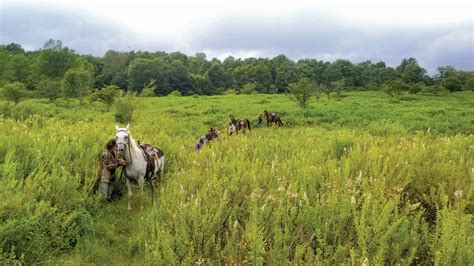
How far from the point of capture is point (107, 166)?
24.7 ft

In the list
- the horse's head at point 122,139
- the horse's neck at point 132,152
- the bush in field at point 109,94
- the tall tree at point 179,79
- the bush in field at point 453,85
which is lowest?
the horse's neck at point 132,152

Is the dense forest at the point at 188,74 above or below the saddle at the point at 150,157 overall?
above

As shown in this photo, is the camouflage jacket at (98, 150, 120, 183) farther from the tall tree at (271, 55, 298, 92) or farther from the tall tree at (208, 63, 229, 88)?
the tall tree at (208, 63, 229, 88)

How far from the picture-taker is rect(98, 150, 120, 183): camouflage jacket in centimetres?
752

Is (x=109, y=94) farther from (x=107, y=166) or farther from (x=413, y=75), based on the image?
(x=413, y=75)

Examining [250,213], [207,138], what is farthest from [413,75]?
[250,213]

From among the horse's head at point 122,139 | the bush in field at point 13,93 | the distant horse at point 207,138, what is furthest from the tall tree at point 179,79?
the horse's head at point 122,139

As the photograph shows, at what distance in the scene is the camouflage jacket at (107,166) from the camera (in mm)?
7516

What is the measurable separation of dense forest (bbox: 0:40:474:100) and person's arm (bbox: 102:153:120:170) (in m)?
39.4

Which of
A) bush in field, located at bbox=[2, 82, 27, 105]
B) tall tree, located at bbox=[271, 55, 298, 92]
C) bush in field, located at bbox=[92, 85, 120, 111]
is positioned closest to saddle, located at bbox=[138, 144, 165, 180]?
bush in field, located at bbox=[92, 85, 120, 111]

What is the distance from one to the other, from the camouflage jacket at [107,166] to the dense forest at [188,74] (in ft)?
129

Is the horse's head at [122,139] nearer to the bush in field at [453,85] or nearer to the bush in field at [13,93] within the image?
the bush in field at [13,93]

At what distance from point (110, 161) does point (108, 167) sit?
15 centimetres

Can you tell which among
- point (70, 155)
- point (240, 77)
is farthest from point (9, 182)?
point (240, 77)
